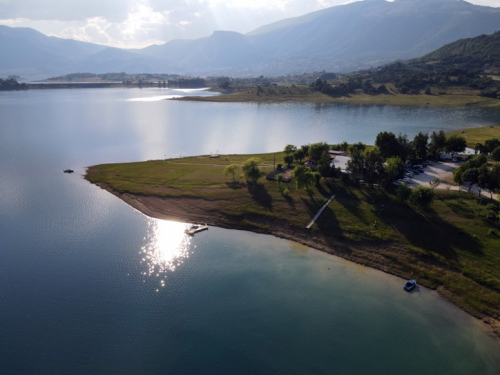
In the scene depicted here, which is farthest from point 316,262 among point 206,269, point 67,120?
point 67,120

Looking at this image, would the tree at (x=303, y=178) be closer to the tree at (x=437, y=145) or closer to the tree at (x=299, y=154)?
the tree at (x=299, y=154)

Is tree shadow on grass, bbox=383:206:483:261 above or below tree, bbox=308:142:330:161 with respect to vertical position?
below

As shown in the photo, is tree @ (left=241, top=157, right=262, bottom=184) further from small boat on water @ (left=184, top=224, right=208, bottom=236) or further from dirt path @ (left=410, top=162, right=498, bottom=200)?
dirt path @ (left=410, top=162, right=498, bottom=200)

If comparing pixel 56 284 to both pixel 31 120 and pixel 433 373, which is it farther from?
pixel 31 120

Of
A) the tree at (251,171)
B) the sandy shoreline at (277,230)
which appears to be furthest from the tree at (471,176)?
the tree at (251,171)

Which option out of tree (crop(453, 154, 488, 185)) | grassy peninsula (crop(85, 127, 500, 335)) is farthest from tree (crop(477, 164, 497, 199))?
grassy peninsula (crop(85, 127, 500, 335))

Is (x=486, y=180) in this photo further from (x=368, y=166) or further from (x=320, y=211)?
(x=320, y=211)
